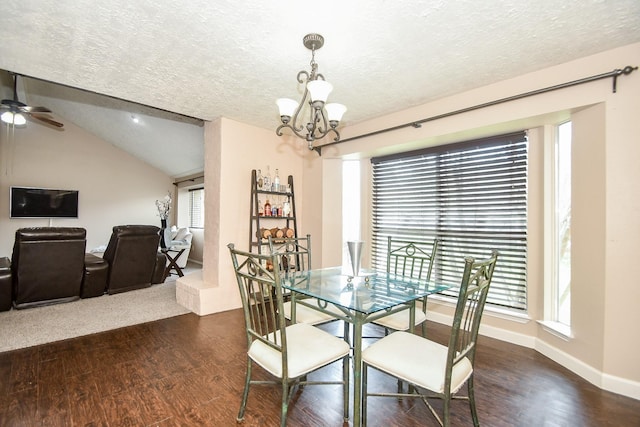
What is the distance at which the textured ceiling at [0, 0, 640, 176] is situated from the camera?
1677mm

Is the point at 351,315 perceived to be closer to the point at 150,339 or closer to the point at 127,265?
the point at 150,339

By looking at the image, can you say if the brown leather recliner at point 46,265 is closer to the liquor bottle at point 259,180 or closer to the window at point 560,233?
the liquor bottle at point 259,180

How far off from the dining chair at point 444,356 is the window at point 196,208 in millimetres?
7090

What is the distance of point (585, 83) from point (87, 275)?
19.4 ft

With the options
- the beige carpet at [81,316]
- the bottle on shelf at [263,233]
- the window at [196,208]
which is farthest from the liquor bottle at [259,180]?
the window at [196,208]

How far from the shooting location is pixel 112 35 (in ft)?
6.35

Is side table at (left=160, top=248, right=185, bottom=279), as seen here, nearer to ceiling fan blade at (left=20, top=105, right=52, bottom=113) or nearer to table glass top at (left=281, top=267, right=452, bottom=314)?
ceiling fan blade at (left=20, top=105, right=52, bottom=113)

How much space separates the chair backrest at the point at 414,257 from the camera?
8.37 ft

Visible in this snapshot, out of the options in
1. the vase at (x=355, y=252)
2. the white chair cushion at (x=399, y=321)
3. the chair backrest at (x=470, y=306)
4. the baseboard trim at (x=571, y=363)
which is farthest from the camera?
the vase at (x=355, y=252)

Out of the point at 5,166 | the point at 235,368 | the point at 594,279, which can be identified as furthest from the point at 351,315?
the point at 5,166

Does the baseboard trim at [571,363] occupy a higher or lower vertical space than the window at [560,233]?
lower

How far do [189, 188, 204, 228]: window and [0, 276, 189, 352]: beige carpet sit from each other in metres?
3.72

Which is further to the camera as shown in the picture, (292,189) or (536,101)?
(292,189)

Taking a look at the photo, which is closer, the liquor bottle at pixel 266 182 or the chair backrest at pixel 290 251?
the chair backrest at pixel 290 251
